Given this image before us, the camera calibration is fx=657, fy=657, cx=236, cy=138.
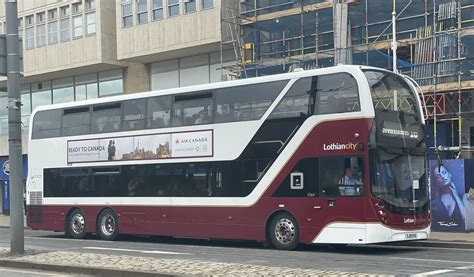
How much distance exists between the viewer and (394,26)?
72.2 feet

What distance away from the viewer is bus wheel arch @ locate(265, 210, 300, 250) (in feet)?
53.2

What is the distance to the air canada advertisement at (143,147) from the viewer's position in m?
18.3

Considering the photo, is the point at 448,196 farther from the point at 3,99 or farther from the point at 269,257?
the point at 3,99

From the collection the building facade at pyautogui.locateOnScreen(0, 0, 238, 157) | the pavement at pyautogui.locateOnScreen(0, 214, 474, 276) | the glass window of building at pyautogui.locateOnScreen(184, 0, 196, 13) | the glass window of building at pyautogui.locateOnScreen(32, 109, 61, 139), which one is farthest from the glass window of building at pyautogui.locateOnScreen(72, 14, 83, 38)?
the pavement at pyautogui.locateOnScreen(0, 214, 474, 276)

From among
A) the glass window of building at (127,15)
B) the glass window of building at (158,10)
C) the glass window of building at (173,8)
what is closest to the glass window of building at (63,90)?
the glass window of building at (127,15)

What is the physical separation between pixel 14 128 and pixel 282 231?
22.7 feet

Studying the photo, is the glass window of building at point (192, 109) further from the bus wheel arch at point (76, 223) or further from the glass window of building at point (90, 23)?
the glass window of building at point (90, 23)

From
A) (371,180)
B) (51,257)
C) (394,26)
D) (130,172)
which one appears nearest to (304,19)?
(394,26)

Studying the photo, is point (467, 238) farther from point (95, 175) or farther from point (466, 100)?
point (95, 175)

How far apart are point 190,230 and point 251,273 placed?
7.88 m

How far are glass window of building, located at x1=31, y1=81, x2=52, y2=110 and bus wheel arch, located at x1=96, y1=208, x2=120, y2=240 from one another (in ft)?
64.2

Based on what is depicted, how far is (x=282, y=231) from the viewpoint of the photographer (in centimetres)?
1653

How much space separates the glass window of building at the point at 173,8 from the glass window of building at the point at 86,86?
24.9 feet

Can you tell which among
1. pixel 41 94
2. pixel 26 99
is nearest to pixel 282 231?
pixel 41 94
